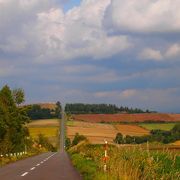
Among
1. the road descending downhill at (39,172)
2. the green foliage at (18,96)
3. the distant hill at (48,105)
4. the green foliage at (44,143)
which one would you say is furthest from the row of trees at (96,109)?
the road descending downhill at (39,172)

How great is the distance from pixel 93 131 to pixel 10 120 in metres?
57.9

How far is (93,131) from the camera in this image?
119 metres

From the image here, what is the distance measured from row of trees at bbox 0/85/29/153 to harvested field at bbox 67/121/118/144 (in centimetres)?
3133

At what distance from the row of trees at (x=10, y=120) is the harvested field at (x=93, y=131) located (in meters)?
31.3

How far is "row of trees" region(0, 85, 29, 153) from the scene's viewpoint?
185 feet

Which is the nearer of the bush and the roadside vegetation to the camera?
the roadside vegetation

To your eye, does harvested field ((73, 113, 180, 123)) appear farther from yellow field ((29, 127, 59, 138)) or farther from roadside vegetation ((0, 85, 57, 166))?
roadside vegetation ((0, 85, 57, 166))

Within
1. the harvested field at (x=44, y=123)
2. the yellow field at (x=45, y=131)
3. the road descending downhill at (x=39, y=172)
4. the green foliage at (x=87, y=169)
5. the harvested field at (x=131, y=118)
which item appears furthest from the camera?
the harvested field at (x=44, y=123)

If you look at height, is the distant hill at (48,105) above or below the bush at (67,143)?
above

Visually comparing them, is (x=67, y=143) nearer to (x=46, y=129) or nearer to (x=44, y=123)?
(x=46, y=129)

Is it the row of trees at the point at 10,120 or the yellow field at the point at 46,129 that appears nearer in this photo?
the row of trees at the point at 10,120

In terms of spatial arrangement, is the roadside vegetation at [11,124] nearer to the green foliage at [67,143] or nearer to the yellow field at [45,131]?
the green foliage at [67,143]

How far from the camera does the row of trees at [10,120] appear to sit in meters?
56.5

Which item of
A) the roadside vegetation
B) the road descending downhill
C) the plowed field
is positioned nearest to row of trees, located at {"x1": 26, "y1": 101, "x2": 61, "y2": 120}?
the plowed field
